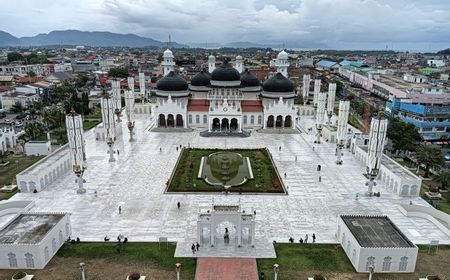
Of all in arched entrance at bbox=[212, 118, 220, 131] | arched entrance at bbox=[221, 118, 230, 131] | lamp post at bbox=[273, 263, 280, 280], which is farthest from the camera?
arched entrance at bbox=[212, 118, 220, 131]

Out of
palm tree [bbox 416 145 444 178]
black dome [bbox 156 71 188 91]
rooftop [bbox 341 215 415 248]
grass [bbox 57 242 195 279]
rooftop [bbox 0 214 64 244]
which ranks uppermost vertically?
black dome [bbox 156 71 188 91]

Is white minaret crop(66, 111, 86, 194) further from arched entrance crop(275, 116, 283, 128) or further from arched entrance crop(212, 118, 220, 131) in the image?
arched entrance crop(275, 116, 283, 128)

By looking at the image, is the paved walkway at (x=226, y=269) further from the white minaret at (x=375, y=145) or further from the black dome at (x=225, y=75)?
the black dome at (x=225, y=75)

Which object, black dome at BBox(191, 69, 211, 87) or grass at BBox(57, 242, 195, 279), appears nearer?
grass at BBox(57, 242, 195, 279)

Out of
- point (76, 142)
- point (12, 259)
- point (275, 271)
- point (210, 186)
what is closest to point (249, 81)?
point (210, 186)

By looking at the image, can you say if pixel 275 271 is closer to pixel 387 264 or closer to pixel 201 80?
pixel 387 264

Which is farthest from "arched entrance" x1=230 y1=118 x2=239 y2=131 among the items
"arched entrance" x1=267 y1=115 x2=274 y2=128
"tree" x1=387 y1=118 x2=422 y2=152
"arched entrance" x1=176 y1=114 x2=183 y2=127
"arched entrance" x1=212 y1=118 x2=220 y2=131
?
"tree" x1=387 y1=118 x2=422 y2=152

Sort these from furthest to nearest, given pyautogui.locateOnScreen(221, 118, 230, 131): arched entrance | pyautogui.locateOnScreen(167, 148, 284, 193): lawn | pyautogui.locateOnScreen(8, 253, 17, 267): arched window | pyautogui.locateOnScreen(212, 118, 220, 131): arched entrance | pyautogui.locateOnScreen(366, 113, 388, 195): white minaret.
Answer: pyautogui.locateOnScreen(212, 118, 220, 131): arched entrance < pyautogui.locateOnScreen(221, 118, 230, 131): arched entrance < pyautogui.locateOnScreen(167, 148, 284, 193): lawn < pyautogui.locateOnScreen(366, 113, 388, 195): white minaret < pyautogui.locateOnScreen(8, 253, 17, 267): arched window

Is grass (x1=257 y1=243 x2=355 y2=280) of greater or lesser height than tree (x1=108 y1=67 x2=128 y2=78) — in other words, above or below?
below
